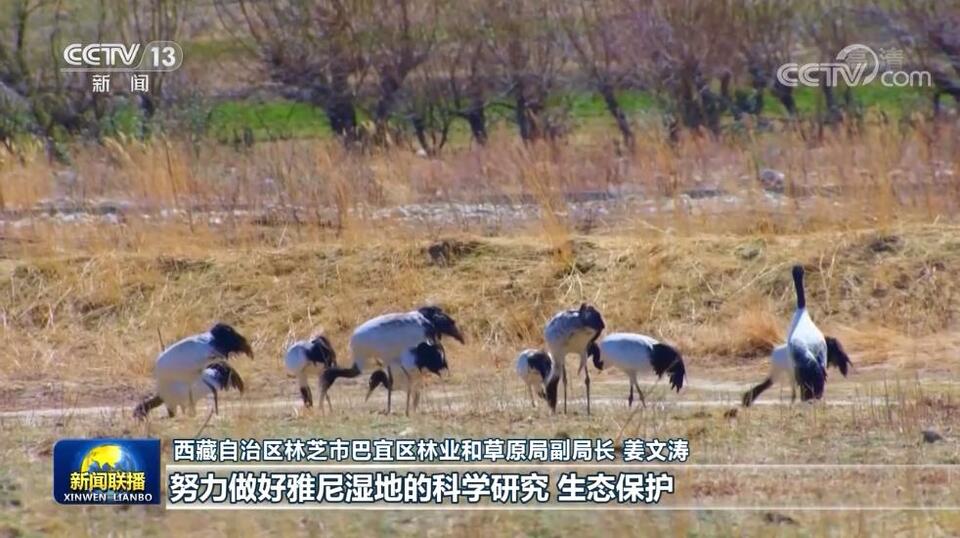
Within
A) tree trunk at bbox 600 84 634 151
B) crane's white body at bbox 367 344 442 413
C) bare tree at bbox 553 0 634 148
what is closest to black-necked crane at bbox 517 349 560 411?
crane's white body at bbox 367 344 442 413

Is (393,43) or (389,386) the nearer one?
(389,386)

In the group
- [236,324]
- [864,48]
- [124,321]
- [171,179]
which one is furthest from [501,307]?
[864,48]

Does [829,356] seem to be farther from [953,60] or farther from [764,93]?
[764,93]

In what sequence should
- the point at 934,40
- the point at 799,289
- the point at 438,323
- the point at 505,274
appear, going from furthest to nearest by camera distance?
the point at 934,40
the point at 505,274
the point at 799,289
the point at 438,323

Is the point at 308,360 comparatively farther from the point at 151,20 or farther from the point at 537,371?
the point at 151,20

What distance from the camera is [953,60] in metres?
24.3

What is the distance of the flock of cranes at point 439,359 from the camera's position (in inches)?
452

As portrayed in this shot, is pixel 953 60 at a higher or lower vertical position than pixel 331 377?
higher

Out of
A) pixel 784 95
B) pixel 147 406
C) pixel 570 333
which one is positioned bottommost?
pixel 147 406

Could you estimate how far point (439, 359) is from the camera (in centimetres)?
1171

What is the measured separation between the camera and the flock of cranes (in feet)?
37.6

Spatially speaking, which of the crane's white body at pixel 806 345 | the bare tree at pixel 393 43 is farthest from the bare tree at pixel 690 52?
the crane's white body at pixel 806 345

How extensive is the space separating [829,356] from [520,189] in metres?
7.51

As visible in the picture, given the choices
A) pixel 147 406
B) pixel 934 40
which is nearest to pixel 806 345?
pixel 147 406
